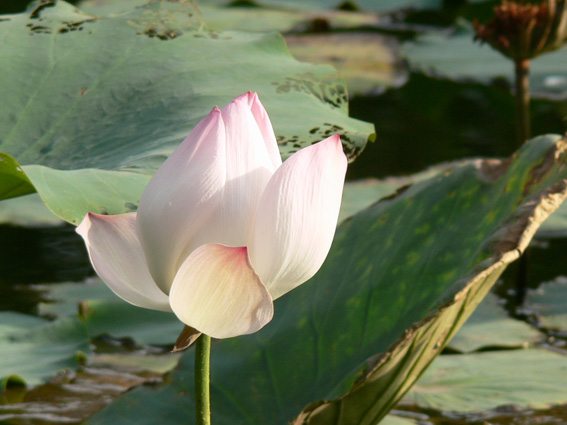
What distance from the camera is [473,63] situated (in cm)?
264

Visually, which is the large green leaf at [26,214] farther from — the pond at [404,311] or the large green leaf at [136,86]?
the large green leaf at [136,86]

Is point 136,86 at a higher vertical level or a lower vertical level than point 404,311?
higher

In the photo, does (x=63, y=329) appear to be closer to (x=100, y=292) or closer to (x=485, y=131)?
(x=100, y=292)

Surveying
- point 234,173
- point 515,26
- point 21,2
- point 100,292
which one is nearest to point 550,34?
point 515,26

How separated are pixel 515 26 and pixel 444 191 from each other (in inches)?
26.6

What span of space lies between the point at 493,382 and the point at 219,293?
Result: 24.7 inches

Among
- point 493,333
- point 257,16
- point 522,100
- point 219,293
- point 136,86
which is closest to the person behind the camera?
point 219,293

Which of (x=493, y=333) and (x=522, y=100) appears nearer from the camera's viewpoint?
(x=493, y=333)

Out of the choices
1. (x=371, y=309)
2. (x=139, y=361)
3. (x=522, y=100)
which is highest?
(x=522, y=100)

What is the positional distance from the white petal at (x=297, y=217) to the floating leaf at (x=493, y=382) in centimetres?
52

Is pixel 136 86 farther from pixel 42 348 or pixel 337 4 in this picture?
pixel 337 4

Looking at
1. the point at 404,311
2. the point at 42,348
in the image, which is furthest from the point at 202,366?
the point at 42,348

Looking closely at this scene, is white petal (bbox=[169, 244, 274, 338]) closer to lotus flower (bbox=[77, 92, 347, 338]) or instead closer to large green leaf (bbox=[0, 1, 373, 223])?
lotus flower (bbox=[77, 92, 347, 338])

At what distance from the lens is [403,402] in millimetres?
901
